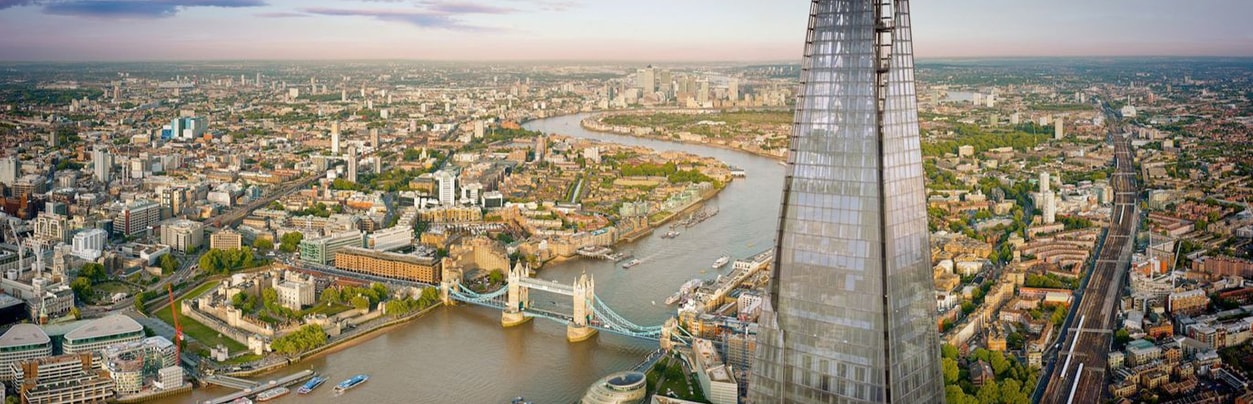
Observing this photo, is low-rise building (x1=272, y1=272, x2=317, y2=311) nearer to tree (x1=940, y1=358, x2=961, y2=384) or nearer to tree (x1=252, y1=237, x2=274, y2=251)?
tree (x1=252, y1=237, x2=274, y2=251)

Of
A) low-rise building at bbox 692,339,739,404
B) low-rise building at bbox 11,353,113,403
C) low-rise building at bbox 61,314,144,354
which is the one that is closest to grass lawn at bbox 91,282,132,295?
low-rise building at bbox 61,314,144,354

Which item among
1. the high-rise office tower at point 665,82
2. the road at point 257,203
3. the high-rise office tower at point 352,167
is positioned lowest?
the road at point 257,203

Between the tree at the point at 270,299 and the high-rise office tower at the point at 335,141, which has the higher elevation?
the high-rise office tower at the point at 335,141

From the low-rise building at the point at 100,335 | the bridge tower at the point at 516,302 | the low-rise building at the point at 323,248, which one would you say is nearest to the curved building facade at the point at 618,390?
the bridge tower at the point at 516,302

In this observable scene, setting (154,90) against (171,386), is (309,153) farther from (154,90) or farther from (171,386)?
(171,386)

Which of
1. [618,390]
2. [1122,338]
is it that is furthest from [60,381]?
[1122,338]

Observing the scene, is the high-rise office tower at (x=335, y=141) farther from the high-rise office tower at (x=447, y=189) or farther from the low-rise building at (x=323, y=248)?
the low-rise building at (x=323, y=248)
